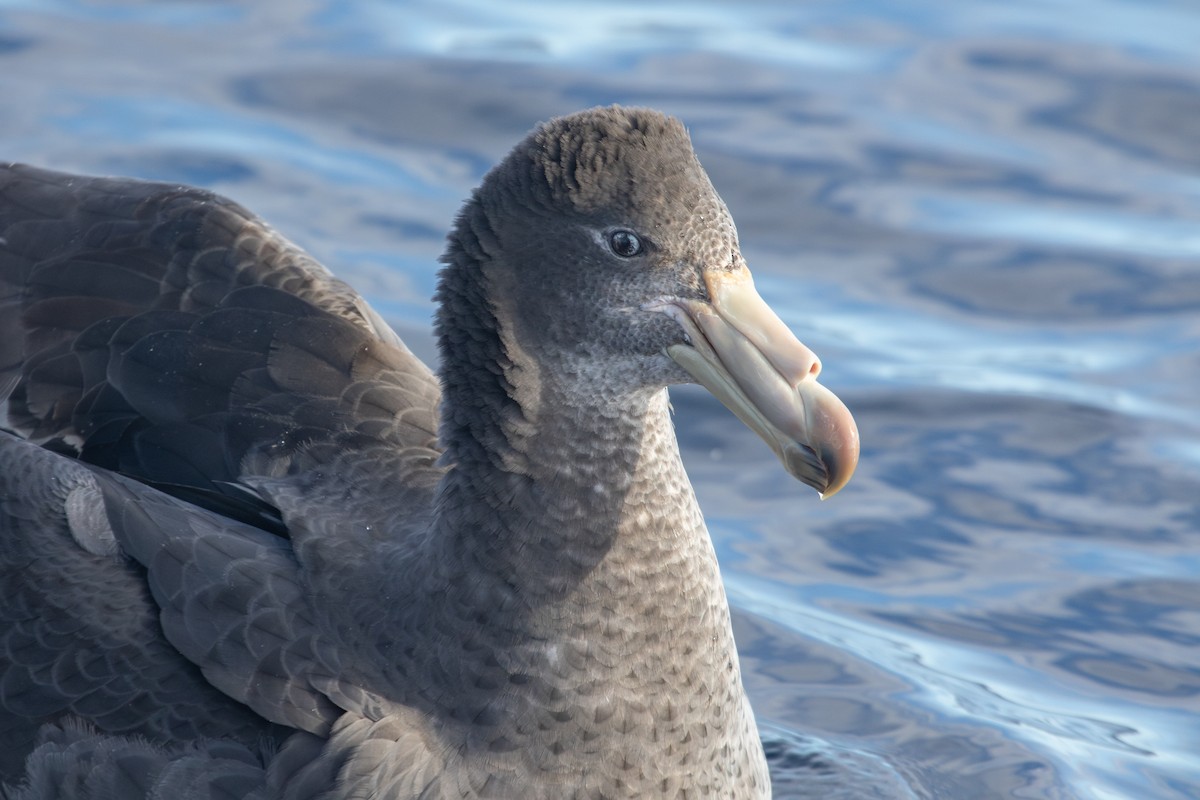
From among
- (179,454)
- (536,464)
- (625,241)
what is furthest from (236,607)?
(625,241)

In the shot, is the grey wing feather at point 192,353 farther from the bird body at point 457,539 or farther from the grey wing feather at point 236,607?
the grey wing feather at point 236,607

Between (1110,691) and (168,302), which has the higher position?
(168,302)

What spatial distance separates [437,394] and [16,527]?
48.6 inches

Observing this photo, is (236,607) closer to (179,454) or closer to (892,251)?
(179,454)

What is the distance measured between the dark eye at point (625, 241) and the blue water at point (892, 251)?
233 cm

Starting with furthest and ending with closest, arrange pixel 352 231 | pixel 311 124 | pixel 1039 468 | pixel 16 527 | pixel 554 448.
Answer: pixel 311 124 → pixel 352 231 → pixel 1039 468 → pixel 16 527 → pixel 554 448

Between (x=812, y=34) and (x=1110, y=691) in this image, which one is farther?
(x=812, y=34)

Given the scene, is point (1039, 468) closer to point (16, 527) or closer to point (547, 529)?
point (547, 529)

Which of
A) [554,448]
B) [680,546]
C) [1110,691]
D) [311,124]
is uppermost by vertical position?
[554,448]

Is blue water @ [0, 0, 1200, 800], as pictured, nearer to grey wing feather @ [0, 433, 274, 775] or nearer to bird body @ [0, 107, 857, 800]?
bird body @ [0, 107, 857, 800]

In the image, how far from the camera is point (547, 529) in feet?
14.9

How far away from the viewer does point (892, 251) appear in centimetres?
927

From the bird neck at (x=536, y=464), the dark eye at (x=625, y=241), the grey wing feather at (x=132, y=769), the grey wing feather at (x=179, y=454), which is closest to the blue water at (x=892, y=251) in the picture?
the bird neck at (x=536, y=464)

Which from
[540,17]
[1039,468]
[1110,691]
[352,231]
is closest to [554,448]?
[1110,691]
